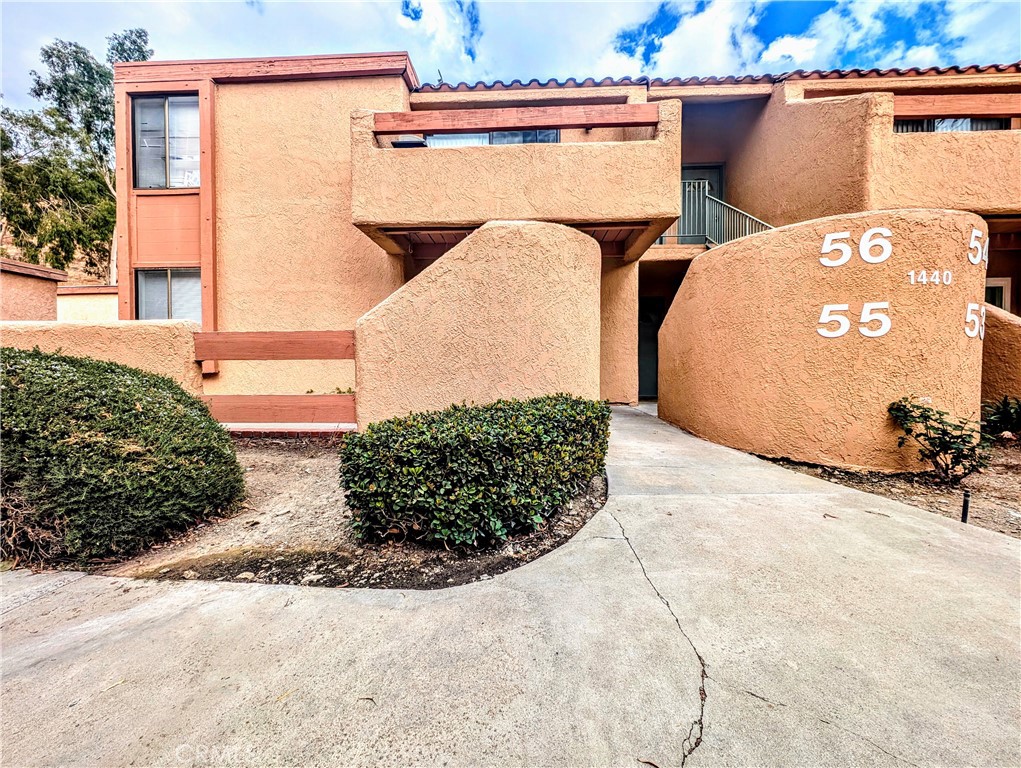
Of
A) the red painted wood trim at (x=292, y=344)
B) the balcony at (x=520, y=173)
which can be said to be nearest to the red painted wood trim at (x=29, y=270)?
the red painted wood trim at (x=292, y=344)

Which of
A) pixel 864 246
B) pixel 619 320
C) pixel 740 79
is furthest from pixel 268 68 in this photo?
pixel 864 246

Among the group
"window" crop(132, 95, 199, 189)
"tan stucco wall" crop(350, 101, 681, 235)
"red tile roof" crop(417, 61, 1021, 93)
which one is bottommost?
"tan stucco wall" crop(350, 101, 681, 235)

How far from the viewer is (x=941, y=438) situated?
4.52m

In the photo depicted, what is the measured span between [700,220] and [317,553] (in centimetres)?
1063

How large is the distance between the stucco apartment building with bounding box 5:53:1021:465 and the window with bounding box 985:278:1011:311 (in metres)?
0.05

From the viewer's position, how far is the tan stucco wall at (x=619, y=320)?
860 cm

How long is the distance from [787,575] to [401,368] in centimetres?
434

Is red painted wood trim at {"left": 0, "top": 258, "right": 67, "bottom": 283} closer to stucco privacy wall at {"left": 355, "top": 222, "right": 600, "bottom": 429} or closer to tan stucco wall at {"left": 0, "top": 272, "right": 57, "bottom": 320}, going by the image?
tan stucco wall at {"left": 0, "top": 272, "right": 57, "bottom": 320}

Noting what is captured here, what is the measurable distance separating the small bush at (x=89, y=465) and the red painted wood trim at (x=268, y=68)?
774cm

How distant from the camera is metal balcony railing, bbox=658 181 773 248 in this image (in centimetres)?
972

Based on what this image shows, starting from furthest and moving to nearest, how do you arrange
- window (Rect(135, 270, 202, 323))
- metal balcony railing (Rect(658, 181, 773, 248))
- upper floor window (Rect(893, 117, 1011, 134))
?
1. metal balcony railing (Rect(658, 181, 773, 248))
2. upper floor window (Rect(893, 117, 1011, 134))
3. window (Rect(135, 270, 202, 323))

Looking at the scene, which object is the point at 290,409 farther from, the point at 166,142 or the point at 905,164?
the point at 905,164

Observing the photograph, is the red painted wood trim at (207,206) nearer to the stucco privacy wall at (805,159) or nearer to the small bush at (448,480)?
the small bush at (448,480)

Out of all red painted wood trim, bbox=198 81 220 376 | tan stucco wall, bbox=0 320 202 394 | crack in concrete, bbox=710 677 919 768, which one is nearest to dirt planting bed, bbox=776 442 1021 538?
crack in concrete, bbox=710 677 919 768
